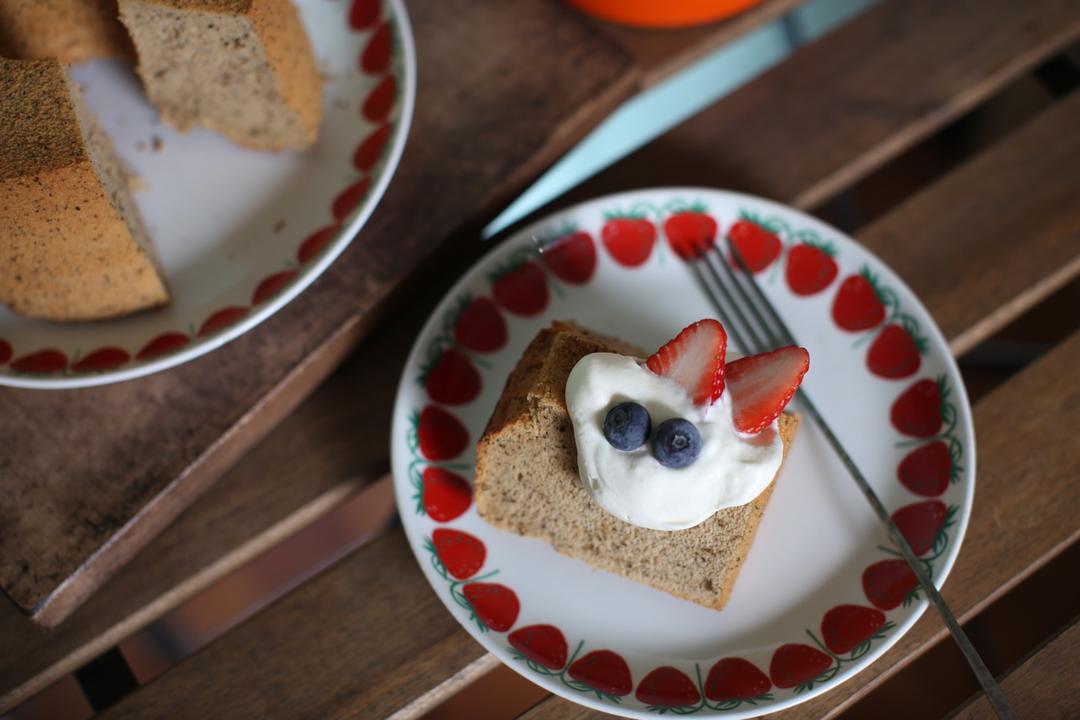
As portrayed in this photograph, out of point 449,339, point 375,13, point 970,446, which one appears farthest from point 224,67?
point 970,446

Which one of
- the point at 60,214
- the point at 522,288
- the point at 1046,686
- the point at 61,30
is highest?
the point at 61,30

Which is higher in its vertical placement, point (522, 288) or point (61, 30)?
point (61, 30)

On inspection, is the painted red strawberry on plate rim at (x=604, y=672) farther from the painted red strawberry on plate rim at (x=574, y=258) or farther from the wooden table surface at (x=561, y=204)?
the painted red strawberry on plate rim at (x=574, y=258)

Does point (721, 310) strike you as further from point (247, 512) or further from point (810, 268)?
point (247, 512)

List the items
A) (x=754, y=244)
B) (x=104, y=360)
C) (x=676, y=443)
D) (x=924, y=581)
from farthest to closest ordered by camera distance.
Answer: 1. (x=754, y=244)
2. (x=104, y=360)
3. (x=924, y=581)
4. (x=676, y=443)

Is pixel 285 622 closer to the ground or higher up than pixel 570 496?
closer to the ground

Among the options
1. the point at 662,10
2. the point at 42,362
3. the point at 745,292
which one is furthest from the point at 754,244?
the point at 42,362

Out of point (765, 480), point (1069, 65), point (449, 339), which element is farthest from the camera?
point (1069, 65)

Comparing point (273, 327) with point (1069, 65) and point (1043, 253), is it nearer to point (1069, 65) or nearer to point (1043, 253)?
point (1043, 253)
